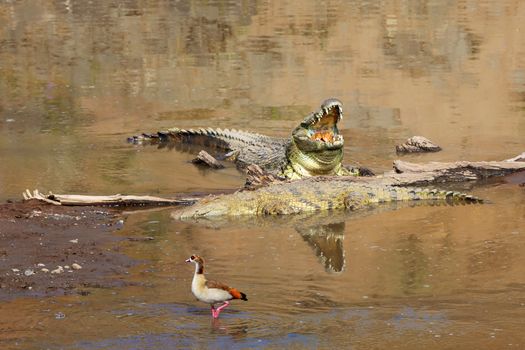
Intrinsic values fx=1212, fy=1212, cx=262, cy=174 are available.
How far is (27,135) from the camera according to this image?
565 inches

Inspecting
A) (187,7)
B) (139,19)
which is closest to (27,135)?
(139,19)

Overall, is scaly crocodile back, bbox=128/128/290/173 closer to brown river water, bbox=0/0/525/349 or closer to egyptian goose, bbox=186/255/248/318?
brown river water, bbox=0/0/525/349

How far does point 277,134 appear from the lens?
1455 cm

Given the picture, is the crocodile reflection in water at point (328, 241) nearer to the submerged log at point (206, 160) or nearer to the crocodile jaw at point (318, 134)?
the crocodile jaw at point (318, 134)

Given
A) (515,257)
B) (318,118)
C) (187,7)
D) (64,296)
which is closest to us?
(64,296)

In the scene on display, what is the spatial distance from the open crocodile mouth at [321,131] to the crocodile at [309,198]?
0.88 meters

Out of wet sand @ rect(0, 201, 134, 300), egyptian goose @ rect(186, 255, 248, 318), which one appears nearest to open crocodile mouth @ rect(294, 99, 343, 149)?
wet sand @ rect(0, 201, 134, 300)

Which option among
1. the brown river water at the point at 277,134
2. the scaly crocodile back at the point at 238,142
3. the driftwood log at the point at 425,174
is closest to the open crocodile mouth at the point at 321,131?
the scaly crocodile back at the point at 238,142

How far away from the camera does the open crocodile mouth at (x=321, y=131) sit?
1181 cm

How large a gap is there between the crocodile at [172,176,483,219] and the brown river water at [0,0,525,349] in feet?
0.54

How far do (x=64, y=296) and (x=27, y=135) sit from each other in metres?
6.86

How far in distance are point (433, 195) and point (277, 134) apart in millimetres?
3889

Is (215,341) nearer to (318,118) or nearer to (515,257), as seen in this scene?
(515,257)

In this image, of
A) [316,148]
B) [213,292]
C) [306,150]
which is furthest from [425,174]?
[213,292]
